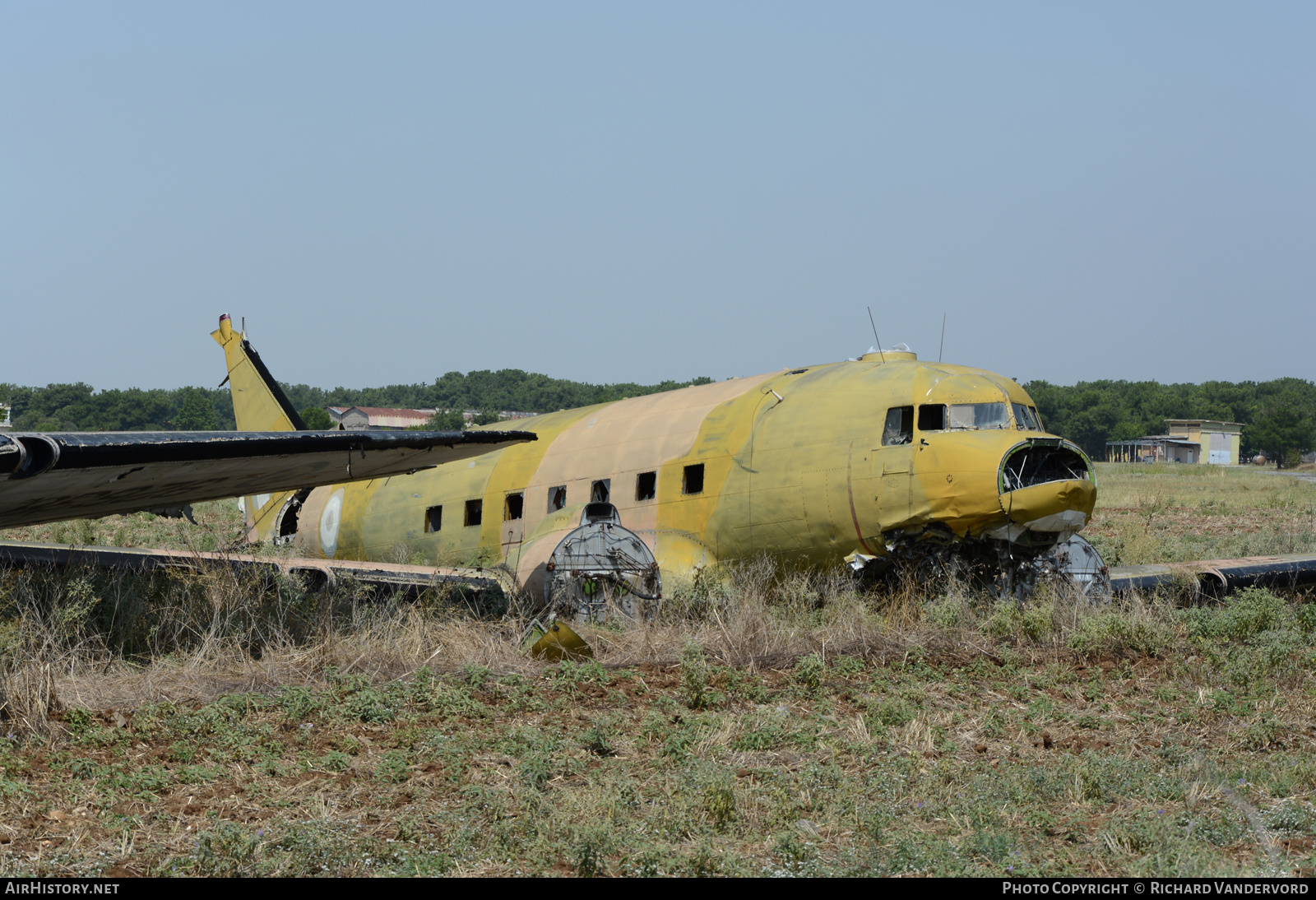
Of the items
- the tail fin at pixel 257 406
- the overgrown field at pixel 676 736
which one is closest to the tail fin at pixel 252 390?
the tail fin at pixel 257 406

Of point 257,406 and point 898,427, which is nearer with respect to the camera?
point 898,427

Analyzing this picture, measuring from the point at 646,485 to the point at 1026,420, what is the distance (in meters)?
5.10

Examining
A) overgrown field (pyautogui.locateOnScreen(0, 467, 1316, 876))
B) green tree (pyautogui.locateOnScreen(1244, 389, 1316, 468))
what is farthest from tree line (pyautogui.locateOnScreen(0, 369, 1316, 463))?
overgrown field (pyautogui.locateOnScreen(0, 467, 1316, 876))

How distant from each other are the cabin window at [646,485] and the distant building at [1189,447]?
110 meters

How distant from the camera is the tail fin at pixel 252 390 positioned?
21125 millimetres

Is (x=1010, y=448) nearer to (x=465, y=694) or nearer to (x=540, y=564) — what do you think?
(x=540, y=564)

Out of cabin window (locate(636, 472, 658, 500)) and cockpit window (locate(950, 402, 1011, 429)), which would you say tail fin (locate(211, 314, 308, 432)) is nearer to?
cabin window (locate(636, 472, 658, 500))

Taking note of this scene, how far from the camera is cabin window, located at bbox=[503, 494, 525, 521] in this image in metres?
16.0

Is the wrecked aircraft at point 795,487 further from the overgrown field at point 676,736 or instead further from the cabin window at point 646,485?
the overgrown field at point 676,736

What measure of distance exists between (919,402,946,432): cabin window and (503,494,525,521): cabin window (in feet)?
20.5

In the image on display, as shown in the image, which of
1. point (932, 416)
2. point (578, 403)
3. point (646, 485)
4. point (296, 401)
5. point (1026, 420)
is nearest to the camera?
point (932, 416)

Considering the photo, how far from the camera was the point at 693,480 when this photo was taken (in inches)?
563

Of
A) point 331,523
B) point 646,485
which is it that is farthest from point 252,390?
point 646,485

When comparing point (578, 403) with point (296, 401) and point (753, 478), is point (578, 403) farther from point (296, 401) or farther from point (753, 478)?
point (753, 478)
